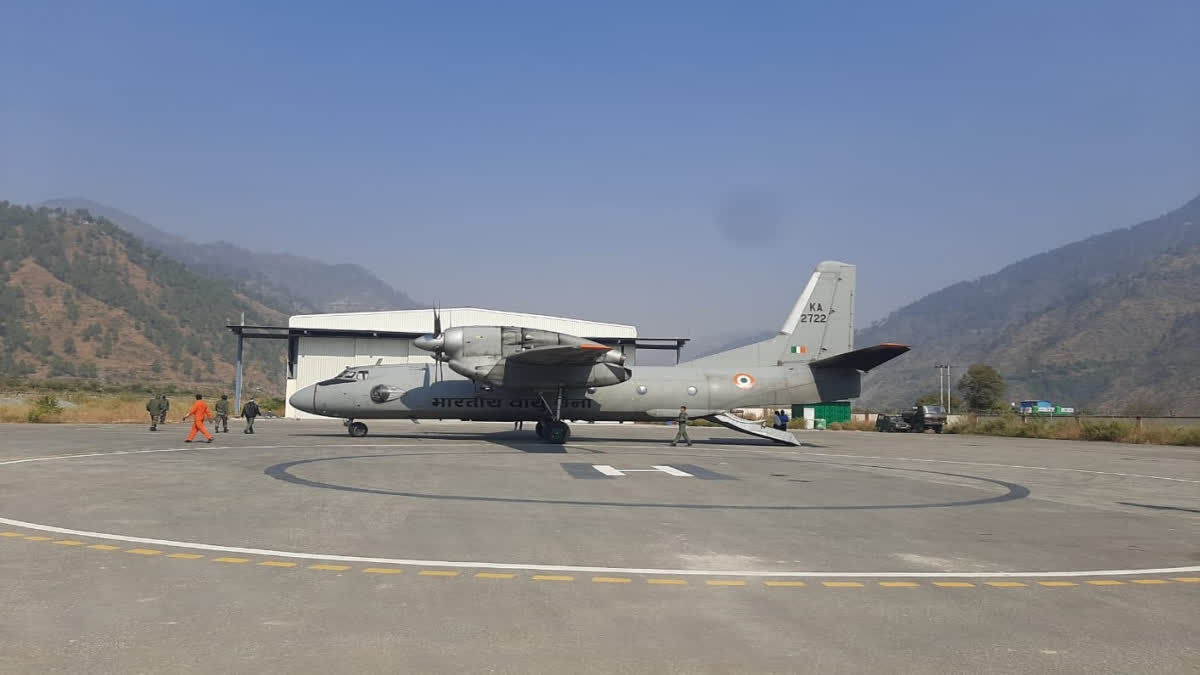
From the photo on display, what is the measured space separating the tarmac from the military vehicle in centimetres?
4048

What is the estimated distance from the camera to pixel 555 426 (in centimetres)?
3247

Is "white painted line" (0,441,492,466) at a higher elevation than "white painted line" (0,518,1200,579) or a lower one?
higher

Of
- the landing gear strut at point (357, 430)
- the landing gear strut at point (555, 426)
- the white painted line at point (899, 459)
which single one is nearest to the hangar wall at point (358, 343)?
the landing gear strut at point (357, 430)

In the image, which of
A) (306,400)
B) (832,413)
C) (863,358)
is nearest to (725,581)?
(863,358)

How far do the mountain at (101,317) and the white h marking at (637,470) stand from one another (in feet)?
451

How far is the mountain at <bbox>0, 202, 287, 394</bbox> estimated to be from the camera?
5630 inches

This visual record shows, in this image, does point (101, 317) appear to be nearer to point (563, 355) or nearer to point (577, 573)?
point (563, 355)

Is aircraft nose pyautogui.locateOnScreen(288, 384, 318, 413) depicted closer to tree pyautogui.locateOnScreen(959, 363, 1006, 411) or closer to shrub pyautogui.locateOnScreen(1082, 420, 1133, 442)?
shrub pyautogui.locateOnScreen(1082, 420, 1133, 442)

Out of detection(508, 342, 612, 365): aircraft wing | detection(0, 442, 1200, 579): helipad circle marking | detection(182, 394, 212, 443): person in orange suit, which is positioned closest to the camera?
detection(0, 442, 1200, 579): helipad circle marking

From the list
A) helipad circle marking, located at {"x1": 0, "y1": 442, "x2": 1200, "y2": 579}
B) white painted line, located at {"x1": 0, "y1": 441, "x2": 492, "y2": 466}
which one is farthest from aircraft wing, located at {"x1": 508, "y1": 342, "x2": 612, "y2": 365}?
helipad circle marking, located at {"x1": 0, "y1": 442, "x2": 1200, "y2": 579}

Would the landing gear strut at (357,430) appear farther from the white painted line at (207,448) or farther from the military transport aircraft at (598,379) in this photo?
the white painted line at (207,448)

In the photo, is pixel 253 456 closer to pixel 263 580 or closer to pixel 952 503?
pixel 263 580

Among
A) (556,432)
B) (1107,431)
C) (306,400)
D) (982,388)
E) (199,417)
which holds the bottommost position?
(1107,431)

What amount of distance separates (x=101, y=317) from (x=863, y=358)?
6375 inches
